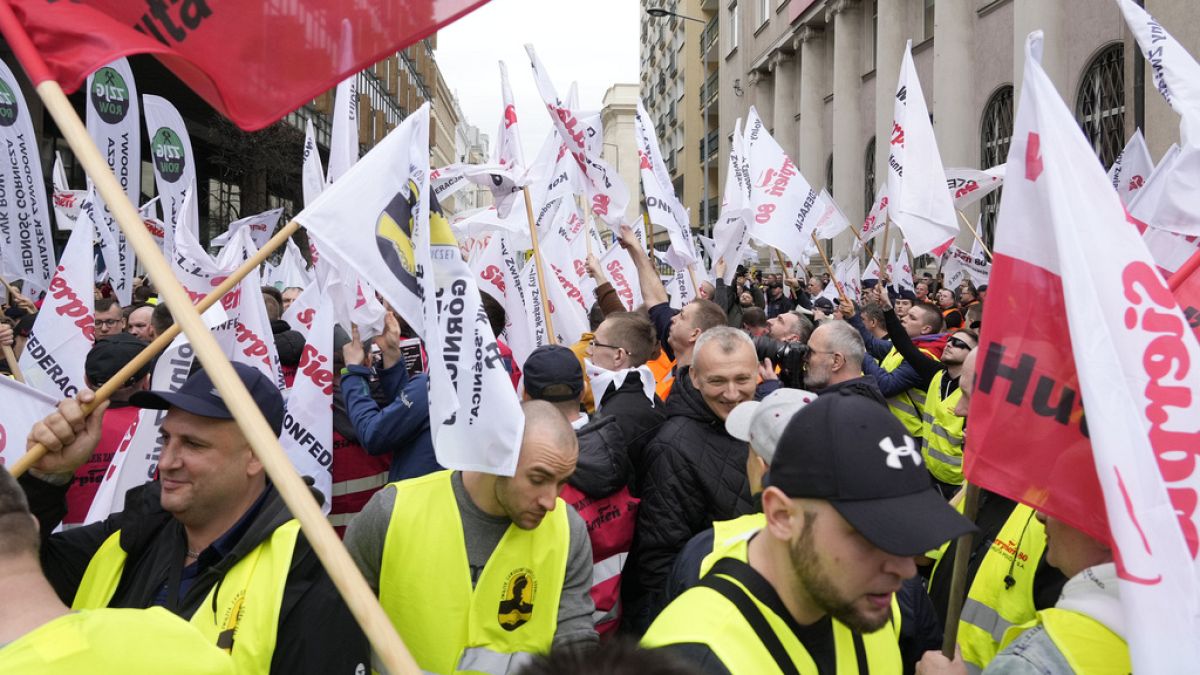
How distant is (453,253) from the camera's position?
9.76 ft

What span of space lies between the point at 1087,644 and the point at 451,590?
63.3 inches

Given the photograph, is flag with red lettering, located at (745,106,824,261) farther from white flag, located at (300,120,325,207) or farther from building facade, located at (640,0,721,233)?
building facade, located at (640,0,721,233)

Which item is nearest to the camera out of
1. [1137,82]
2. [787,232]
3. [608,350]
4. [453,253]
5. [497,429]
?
[497,429]

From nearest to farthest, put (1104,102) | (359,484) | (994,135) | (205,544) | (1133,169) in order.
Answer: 1. (205,544)
2. (359,484)
3. (1133,169)
4. (1104,102)
5. (994,135)

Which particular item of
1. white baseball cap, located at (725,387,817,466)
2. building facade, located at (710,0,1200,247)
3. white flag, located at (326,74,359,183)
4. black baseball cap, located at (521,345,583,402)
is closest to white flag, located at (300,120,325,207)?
white flag, located at (326,74,359,183)

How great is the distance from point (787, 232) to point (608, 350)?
13.9ft

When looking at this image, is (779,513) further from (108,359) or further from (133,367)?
(108,359)

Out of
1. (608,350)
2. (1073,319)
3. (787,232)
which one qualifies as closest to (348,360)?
(608,350)

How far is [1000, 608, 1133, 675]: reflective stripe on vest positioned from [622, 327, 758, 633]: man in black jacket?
1694mm

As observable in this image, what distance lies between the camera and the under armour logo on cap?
2002 millimetres

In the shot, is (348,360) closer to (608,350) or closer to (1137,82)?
(608,350)

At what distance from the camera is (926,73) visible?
23.9 metres

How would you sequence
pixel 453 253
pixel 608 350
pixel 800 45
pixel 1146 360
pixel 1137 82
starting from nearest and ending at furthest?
pixel 1146 360 < pixel 453 253 < pixel 608 350 < pixel 1137 82 < pixel 800 45

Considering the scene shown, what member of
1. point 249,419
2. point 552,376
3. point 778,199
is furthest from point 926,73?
point 249,419
